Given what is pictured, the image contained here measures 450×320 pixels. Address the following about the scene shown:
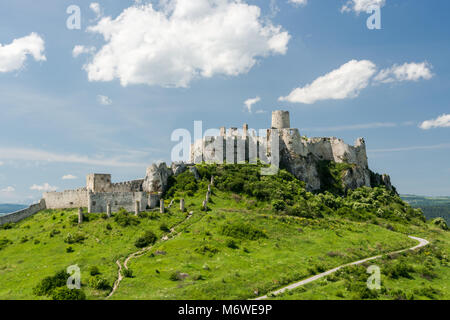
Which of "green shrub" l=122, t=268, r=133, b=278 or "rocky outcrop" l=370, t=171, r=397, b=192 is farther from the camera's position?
"rocky outcrop" l=370, t=171, r=397, b=192

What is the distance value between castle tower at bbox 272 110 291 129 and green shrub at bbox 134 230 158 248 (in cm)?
7206

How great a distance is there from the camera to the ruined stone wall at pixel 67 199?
72838 mm

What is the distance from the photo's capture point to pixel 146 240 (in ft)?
169

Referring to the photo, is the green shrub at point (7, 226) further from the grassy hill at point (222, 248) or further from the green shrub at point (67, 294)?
the green shrub at point (67, 294)

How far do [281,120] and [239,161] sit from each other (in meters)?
24.3

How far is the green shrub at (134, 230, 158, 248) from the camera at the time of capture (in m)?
50.9

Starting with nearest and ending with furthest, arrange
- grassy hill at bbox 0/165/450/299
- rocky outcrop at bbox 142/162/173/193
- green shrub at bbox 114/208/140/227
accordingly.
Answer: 1. grassy hill at bbox 0/165/450/299
2. green shrub at bbox 114/208/140/227
3. rocky outcrop at bbox 142/162/173/193

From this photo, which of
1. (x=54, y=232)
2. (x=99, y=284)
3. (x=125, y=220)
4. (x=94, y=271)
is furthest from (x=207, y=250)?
(x=54, y=232)

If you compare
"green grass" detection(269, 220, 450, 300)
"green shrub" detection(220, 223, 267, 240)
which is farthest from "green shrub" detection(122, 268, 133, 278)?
"green shrub" detection(220, 223, 267, 240)

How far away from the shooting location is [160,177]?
Answer: 7725 centimetres

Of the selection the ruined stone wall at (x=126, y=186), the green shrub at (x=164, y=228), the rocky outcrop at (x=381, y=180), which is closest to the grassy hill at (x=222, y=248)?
the green shrub at (x=164, y=228)

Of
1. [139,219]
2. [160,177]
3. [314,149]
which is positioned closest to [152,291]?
[139,219]

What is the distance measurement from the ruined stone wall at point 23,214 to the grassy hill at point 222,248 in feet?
7.69

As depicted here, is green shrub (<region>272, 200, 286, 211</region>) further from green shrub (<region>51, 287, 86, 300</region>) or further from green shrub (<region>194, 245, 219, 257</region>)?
green shrub (<region>51, 287, 86, 300</region>)
